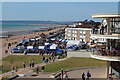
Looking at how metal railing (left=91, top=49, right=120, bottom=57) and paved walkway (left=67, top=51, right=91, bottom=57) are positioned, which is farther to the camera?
paved walkway (left=67, top=51, right=91, bottom=57)

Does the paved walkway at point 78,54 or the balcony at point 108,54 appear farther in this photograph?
the paved walkway at point 78,54

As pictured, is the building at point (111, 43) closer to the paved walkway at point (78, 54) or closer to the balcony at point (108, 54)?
the balcony at point (108, 54)

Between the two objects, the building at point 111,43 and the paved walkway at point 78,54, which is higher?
the building at point 111,43

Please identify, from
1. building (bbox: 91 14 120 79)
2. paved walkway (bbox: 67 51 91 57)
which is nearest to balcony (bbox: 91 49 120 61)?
building (bbox: 91 14 120 79)

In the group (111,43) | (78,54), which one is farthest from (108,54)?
Result: (78,54)

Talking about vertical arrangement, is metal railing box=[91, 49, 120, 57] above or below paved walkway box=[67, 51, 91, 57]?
above

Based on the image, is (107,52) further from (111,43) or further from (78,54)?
(78,54)

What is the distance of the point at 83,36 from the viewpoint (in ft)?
277

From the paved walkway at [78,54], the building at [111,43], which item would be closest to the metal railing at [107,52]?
the building at [111,43]

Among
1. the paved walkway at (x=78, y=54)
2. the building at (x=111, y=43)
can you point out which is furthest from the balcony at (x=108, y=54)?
the paved walkway at (x=78, y=54)

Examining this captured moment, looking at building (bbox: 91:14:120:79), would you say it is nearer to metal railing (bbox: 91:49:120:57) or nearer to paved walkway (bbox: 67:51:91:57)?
metal railing (bbox: 91:49:120:57)

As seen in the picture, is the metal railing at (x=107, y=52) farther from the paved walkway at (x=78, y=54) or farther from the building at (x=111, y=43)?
the paved walkway at (x=78, y=54)

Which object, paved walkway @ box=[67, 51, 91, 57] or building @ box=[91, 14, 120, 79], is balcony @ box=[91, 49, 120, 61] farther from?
paved walkway @ box=[67, 51, 91, 57]

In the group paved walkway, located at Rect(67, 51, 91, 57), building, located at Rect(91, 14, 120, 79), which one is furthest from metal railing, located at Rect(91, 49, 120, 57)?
paved walkway, located at Rect(67, 51, 91, 57)
